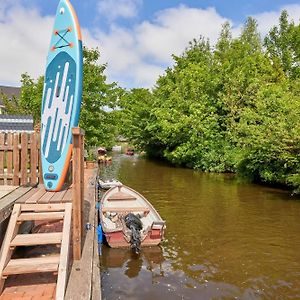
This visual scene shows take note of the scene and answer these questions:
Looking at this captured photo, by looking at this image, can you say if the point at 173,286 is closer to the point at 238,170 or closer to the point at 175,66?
the point at 238,170

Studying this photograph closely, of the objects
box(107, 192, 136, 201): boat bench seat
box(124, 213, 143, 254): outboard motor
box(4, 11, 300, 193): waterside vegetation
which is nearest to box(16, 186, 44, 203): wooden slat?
box(124, 213, 143, 254): outboard motor

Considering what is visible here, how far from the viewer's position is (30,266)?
427cm

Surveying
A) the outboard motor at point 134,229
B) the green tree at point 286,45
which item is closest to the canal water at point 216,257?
the outboard motor at point 134,229

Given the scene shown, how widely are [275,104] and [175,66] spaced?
21175mm

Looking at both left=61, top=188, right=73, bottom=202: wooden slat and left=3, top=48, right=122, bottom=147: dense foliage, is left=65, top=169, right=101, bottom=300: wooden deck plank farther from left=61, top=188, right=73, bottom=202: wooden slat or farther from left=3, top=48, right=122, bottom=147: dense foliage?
left=3, top=48, right=122, bottom=147: dense foliage

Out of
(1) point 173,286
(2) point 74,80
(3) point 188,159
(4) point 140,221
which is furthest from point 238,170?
(2) point 74,80

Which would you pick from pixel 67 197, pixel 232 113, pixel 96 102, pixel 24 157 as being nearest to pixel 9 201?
pixel 67 197

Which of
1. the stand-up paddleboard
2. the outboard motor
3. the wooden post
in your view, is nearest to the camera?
the wooden post

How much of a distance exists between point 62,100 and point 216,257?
5596 mm

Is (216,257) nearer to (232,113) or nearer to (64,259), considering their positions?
(64,259)

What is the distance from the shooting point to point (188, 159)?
29.7 meters

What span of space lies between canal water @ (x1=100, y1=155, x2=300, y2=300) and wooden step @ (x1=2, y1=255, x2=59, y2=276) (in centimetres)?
271

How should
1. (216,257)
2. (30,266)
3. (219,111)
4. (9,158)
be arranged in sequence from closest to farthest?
(30,266), (9,158), (216,257), (219,111)

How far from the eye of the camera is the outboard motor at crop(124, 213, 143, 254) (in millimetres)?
8633
